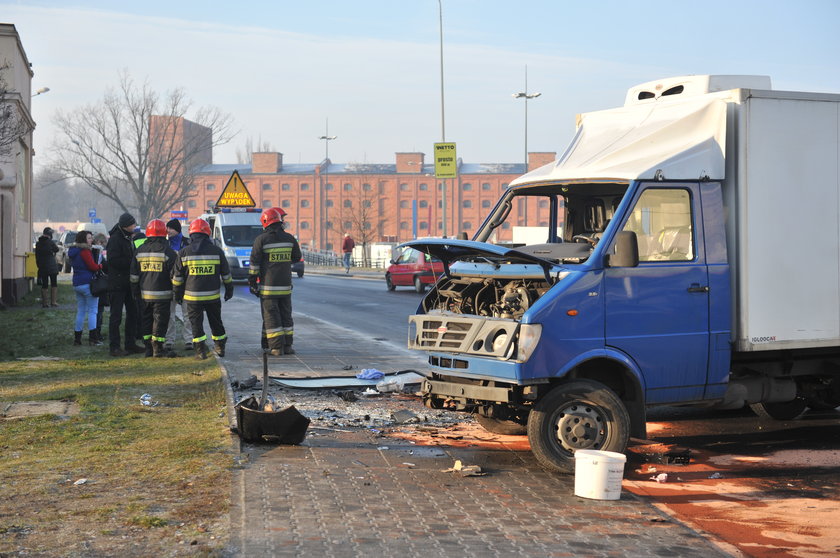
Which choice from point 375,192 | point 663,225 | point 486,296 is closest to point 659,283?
point 663,225

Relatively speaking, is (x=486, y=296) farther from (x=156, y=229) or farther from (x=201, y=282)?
(x=156, y=229)

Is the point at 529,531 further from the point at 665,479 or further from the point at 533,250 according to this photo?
the point at 533,250

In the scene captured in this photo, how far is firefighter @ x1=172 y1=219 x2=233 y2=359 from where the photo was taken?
13562 millimetres

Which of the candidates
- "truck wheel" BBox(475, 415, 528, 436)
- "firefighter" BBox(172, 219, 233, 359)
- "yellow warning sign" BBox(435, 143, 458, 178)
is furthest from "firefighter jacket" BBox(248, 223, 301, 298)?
"yellow warning sign" BBox(435, 143, 458, 178)

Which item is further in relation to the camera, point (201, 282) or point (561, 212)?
point (201, 282)

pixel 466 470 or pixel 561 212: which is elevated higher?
pixel 561 212

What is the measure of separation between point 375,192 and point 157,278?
336 feet

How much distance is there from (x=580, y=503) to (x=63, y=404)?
5.93 metres

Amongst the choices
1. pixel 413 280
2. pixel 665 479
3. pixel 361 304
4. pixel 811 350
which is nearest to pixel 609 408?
pixel 665 479

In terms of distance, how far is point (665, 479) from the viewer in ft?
24.5

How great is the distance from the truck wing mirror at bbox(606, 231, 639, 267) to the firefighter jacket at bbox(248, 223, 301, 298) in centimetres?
711

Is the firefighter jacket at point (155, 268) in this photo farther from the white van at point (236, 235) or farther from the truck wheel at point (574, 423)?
the white van at point (236, 235)

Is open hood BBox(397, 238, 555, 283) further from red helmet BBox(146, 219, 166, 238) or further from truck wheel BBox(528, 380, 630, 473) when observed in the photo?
red helmet BBox(146, 219, 166, 238)

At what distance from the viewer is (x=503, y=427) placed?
362 inches
